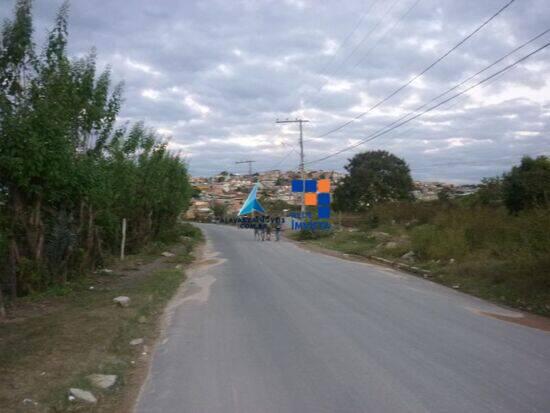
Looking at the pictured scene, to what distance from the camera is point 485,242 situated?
746 inches

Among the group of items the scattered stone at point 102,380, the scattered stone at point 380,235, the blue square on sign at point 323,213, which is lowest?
the scattered stone at point 102,380

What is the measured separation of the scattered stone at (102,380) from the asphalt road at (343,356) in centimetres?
42

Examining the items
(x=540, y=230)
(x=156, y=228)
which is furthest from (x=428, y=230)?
(x=156, y=228)

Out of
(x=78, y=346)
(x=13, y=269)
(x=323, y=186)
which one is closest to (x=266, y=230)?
(x=323, y=186)

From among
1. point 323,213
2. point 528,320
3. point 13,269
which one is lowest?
point 528,320

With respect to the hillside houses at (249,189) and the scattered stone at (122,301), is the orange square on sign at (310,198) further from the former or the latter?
the scattered stone at (122,301)

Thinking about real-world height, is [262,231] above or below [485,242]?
below

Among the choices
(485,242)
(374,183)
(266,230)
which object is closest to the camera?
(485,242)

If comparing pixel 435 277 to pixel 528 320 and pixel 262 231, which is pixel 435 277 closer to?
pixel 528 320

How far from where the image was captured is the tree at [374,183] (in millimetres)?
63281

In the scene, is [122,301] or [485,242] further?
[485,242]

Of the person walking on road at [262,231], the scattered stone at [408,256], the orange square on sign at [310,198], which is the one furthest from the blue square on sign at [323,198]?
the scattered stone at [408,256]

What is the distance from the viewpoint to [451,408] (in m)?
5.37

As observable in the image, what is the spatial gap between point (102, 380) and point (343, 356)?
2955 millimetres
